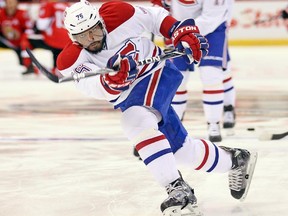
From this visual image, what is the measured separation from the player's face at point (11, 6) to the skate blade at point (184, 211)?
259 inches

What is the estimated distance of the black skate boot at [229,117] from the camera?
14.7 feet

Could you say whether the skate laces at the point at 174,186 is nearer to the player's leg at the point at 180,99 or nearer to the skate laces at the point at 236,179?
the skate laces at the point at 236,179

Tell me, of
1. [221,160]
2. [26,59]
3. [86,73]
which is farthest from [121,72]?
[26,59]

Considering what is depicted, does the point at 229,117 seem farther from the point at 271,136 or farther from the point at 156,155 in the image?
the point at 156,155

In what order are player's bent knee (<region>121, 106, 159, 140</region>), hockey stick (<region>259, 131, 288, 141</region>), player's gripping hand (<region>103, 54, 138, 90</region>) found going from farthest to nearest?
hockey stick (<region>259, 131, 288, 141</region>) → player's bent knee (<region>121, 106, 159, 140</region>) → player's gripping hand (<region>103, 54, 138, 90</region>)

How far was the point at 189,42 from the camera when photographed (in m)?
2.58

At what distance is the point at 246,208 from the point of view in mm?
2650

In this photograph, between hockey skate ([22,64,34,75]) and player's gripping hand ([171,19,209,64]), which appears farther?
hockey skate ([22,64,34,75])

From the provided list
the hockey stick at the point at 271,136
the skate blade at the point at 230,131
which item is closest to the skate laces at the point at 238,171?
the hockey stick at the point at 271,136

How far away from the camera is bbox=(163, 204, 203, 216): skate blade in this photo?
2.41 m

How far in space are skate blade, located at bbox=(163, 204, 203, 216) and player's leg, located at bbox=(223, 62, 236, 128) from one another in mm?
1926

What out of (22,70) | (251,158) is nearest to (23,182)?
(251,158)

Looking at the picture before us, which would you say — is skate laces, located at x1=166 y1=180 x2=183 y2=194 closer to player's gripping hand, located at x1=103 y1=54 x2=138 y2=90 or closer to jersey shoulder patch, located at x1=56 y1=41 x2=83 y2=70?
player's gripping hand, located at x1=103 y1=54 x2=138 y2=90

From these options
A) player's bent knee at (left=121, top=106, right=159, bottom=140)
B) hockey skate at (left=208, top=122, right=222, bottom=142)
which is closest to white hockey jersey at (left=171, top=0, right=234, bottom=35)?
hockey skate at (left=208, top=122, right=222, bottom=142)
